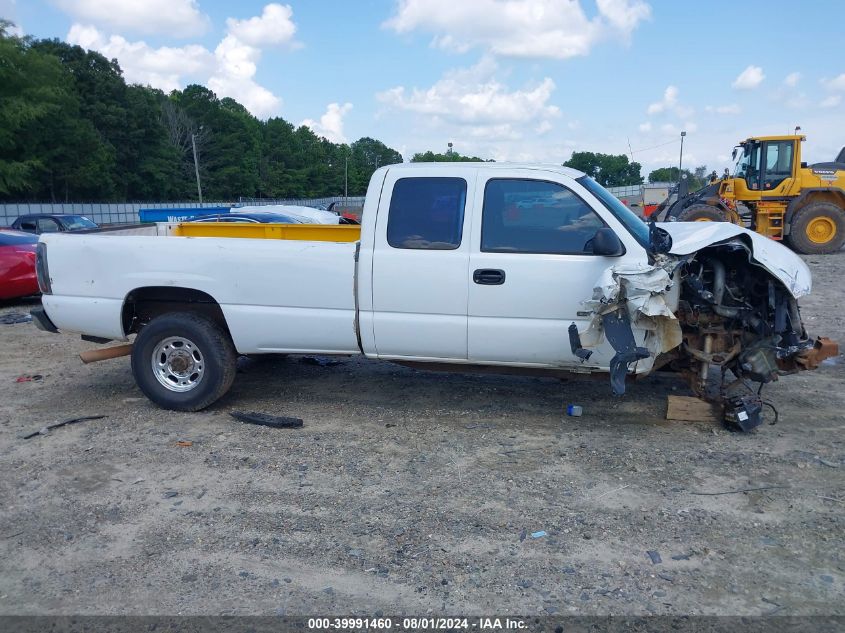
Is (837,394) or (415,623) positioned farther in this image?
(837,394)

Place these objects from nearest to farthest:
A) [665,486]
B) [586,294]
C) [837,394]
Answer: [665,486] → [586,294] → [837,394]

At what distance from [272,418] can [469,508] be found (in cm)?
217

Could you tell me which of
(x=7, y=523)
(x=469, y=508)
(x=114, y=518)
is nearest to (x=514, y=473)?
(x=469, y=508)

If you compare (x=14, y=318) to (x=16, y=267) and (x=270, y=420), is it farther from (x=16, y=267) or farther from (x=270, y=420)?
(x=270, y=420)

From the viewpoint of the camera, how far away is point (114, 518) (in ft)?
13.7

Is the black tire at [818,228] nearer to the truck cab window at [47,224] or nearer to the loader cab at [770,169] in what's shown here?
the loader cab at [770,169]

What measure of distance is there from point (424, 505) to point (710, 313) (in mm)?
2697

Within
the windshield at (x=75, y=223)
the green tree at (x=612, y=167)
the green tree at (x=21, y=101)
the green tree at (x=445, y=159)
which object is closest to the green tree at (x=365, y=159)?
the green tree at (x=445, y=159)

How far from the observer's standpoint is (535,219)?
530cm

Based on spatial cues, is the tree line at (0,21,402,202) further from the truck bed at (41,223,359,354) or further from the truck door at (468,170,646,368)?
the truck door at (468,170,646,368)

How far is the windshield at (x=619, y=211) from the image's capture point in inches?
207

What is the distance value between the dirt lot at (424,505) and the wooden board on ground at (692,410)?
102 mm

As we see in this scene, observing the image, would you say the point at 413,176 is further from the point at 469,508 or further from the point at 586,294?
the point at 469,508

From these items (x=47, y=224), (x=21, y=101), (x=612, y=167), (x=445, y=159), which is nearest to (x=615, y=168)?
(x=612, y=167)
